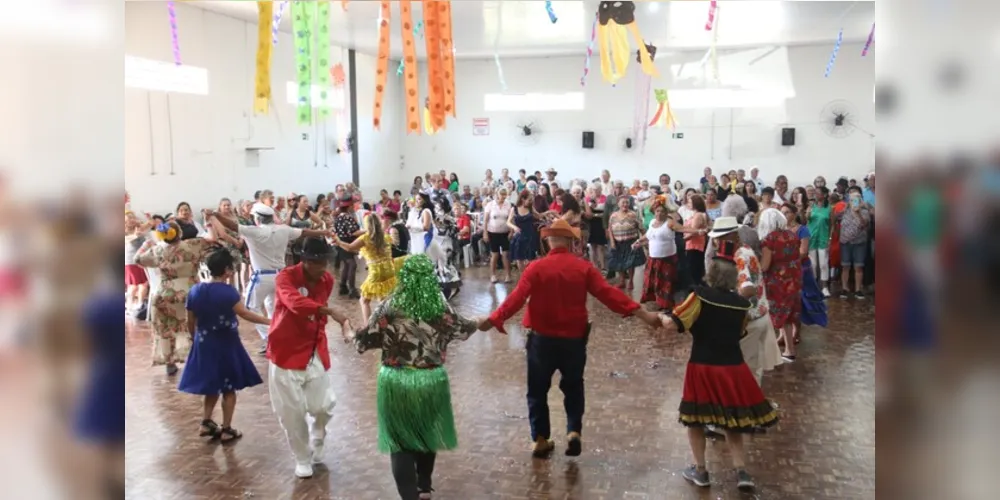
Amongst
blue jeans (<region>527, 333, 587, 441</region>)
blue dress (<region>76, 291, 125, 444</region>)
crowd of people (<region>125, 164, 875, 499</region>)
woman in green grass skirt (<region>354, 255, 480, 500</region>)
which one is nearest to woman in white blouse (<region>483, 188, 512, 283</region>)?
crowd of people (<region>125, 164, 875, 499</region>)

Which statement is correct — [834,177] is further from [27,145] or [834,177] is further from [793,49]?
[27,145]

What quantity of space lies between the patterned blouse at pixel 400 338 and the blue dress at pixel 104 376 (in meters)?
2.58

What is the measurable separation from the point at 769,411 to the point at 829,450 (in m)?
1.01

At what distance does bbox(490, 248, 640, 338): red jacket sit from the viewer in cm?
426

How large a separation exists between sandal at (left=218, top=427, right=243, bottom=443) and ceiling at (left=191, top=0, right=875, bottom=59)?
7951 millimetres

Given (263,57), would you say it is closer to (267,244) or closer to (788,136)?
(267,244)

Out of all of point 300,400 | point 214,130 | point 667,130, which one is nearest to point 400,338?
point 300,400

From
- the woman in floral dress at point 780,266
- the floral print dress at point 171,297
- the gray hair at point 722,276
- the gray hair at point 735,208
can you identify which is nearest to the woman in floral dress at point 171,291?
the floral print dress at point 171,297

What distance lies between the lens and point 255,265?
6.62m

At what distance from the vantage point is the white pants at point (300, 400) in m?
4.13

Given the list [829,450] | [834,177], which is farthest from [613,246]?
[834,177]

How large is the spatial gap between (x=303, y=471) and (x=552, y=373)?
5.05 feet

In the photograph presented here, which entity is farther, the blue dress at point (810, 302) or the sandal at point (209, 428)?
the blue dress at point (810, 302)

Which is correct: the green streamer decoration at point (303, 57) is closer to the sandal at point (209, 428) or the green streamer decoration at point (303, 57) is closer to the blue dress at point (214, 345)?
the blue dress at point (214, 345)
